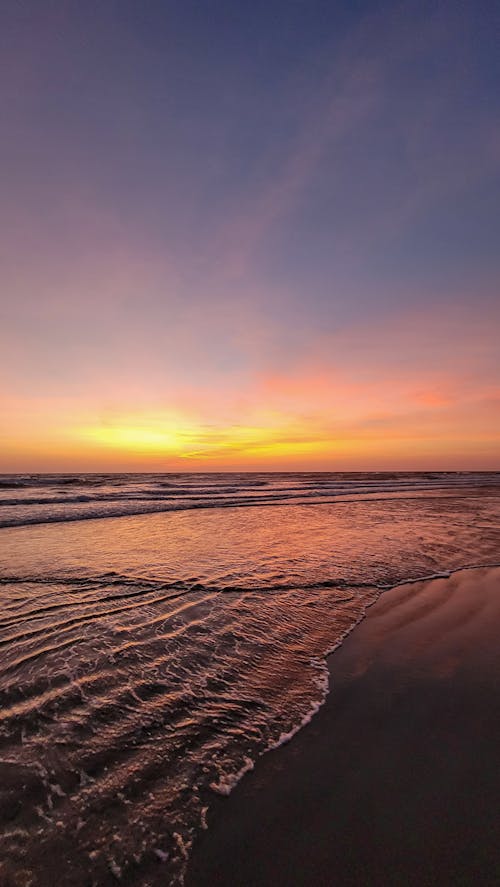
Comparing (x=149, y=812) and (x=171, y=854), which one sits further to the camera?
(x=149, y=812)

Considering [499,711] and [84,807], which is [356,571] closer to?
[499,711]

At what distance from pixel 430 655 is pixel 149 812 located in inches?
130

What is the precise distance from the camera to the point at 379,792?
251cm

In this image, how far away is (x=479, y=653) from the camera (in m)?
4.36

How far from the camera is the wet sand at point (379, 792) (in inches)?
79.8

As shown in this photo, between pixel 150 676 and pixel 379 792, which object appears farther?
pixel 150 676

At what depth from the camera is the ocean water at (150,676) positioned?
222 cm

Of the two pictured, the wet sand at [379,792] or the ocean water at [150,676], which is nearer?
the wet sand at [379,792]

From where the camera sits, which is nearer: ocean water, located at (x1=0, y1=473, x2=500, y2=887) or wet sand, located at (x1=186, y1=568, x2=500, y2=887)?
wet sand, located at (x1=186, y1=568, x2=500, y2=887)

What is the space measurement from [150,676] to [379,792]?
2.33 meters

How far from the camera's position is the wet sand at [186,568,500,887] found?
2.03 metres

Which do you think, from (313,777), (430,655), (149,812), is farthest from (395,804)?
(430,655)

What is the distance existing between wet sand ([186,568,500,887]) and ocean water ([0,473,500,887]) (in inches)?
9.2

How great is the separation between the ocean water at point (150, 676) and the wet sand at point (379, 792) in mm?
234
